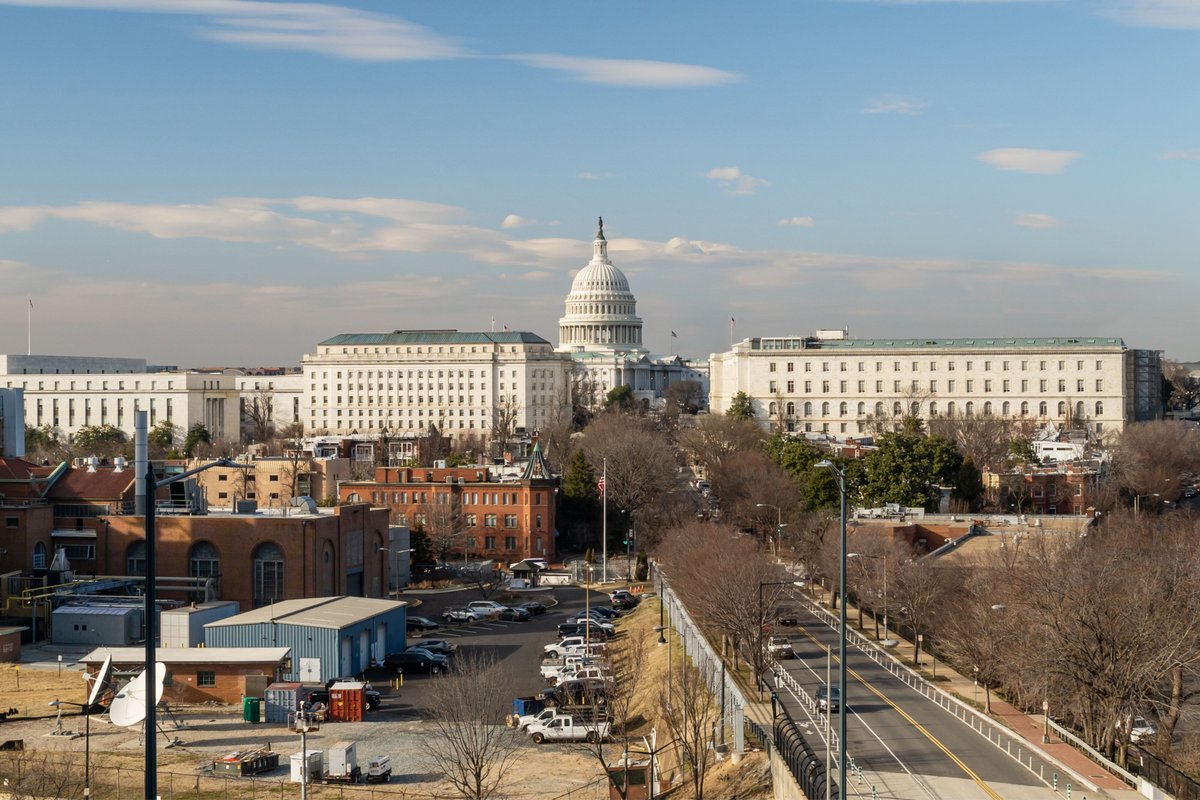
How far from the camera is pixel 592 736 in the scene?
37.0 m

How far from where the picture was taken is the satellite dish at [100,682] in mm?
38938

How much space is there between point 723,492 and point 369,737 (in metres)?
49.7

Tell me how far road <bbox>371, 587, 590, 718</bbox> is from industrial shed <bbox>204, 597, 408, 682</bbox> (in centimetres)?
131

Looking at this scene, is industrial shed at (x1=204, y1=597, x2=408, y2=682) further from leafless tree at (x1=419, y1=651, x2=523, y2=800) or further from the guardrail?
the guardrail

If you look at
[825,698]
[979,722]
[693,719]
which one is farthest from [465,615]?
[693,719]

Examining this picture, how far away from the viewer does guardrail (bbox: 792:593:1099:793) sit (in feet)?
96.5

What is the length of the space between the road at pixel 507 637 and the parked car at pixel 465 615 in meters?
0.41

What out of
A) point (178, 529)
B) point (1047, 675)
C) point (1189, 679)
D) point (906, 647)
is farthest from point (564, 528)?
point (1047, 675)

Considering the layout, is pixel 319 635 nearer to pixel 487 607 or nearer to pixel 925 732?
pixel 487 607

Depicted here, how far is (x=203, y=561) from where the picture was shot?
57.6m

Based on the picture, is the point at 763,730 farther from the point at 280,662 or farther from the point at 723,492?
the point at 723,492

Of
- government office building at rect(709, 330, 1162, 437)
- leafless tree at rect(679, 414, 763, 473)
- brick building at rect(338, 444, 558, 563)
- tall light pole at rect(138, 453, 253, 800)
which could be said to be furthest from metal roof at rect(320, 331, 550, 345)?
tall light pole at rect(138, 453, 253, 800)

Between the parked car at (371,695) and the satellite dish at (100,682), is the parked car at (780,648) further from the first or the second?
the satellite dish at (100,682)

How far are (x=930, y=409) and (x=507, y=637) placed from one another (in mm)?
106940
